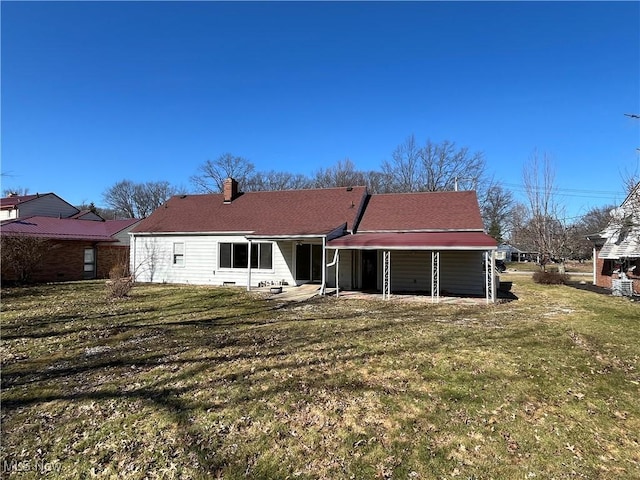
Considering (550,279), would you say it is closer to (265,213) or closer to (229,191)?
(265,213)

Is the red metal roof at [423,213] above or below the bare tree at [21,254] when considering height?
above

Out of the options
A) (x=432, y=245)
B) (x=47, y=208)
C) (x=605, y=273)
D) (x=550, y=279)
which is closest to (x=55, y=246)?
(x=47, y=208)

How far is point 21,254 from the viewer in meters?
18.6

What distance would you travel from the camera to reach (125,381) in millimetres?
5691

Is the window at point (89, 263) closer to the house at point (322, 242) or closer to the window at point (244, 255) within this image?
the house at point (322, 242)

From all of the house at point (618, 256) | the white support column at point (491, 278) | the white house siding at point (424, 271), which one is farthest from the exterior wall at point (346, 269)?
the house at point (618, 256)

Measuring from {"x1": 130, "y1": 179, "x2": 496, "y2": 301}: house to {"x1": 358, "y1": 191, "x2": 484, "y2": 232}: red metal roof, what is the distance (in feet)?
0.15

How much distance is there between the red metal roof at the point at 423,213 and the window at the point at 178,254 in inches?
386

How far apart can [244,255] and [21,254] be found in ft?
36.6

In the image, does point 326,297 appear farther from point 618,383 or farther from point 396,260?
point 618,383

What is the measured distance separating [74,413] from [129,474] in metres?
1.72

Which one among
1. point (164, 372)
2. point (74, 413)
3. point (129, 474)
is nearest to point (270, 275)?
point (164, 372)

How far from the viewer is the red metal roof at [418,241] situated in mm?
13125

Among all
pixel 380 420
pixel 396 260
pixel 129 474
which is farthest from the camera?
pixel 396 260
